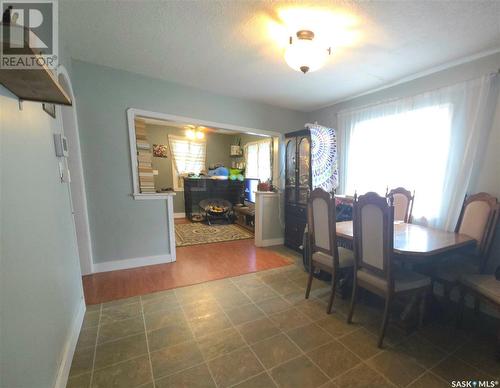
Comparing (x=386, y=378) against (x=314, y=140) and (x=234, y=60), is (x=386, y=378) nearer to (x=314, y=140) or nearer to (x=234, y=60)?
(x=314, y=140)

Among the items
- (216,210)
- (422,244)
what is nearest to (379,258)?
(422,244)

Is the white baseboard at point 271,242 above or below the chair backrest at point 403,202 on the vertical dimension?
below

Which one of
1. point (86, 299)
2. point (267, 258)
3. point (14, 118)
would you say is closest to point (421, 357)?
point (267, 258)

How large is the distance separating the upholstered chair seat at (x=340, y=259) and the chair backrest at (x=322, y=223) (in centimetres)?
7

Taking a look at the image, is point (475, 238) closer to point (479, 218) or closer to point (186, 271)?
point (479, 218)

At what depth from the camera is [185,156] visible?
5.93m

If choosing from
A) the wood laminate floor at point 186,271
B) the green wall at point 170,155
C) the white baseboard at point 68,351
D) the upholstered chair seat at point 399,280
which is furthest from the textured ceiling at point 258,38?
the green wall at point 170,155

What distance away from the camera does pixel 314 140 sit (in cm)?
318

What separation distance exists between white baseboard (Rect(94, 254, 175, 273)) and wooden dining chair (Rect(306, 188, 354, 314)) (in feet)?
6.49

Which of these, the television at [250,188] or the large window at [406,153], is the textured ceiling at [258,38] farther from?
the television at [250,188]

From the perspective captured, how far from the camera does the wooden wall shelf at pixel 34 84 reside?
32.2 inches

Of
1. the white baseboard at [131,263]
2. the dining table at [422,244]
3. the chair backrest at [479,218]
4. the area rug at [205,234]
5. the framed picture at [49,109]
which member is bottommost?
the area rug at [205,234]

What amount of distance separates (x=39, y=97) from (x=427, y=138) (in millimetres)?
3340

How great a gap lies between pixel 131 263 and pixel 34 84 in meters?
2.45
